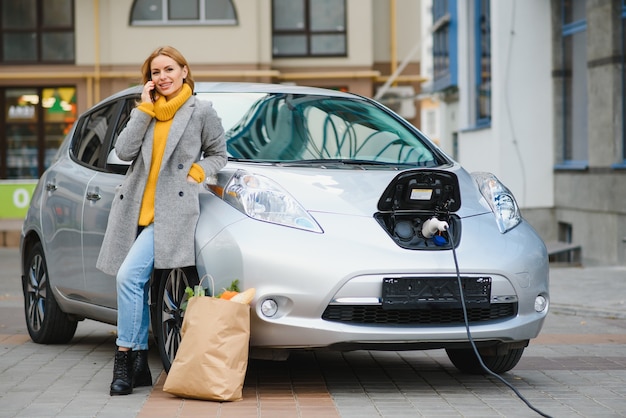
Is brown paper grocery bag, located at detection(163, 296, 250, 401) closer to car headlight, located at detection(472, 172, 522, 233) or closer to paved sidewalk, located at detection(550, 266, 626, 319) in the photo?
car headlight, located at detection(472, 172, 522, 233)

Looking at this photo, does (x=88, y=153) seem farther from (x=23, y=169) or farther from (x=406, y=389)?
(x=23, y=169)

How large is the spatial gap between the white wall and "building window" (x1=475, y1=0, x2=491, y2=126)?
170 centimetres

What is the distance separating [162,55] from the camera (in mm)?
6312

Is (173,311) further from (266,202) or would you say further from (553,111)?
(553,111)

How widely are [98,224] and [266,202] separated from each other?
4.80 ft

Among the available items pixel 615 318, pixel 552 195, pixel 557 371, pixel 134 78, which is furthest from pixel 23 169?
pixel 557 371

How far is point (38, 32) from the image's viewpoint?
3030 centimetres

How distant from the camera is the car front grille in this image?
5.92 metres

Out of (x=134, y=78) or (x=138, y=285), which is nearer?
(x=138, y=285)

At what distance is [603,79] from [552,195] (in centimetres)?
309

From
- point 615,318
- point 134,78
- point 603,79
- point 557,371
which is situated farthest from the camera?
point 134,78

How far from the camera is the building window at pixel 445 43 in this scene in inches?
1006

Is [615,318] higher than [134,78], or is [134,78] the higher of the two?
[134,78]

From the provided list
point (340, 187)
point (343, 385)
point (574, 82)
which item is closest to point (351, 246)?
point (340, 187)
